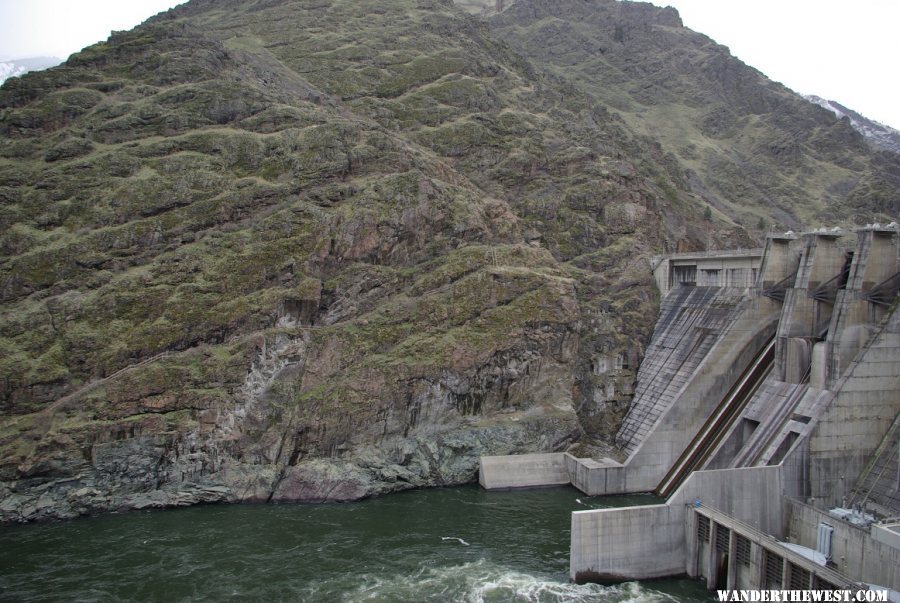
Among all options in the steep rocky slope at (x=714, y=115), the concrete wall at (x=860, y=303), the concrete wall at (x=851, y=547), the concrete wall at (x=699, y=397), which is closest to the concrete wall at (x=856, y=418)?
the concrete wall at (x=860, y=303)

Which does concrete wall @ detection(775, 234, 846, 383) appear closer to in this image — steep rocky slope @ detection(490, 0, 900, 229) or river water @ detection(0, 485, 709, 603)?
river water @ detection(0, 485, 709, 603)

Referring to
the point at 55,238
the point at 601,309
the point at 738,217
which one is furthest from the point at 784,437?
the point at 738,217

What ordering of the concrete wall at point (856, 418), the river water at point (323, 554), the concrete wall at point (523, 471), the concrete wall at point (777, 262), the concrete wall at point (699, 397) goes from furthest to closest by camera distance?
the concrete wall at point (777, 262) < the concrete wall at point (523, 471) < the concrete wall at point (699, 397) < the concrete wall at point (856, 418) < the river water at point (323, 554)

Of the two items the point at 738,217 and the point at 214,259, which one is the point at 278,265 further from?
the point at 738,217

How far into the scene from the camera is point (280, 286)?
5225 cm

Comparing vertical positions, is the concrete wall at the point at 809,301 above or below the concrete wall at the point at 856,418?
above

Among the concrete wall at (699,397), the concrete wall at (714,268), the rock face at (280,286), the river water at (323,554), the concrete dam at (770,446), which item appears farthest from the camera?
the concrete wall at (714,268)

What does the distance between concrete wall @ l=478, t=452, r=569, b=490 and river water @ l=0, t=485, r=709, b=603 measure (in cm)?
196

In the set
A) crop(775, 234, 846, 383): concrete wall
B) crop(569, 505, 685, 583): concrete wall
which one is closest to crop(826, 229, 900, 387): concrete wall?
crop(775, 234, 846, 383): concrete wall

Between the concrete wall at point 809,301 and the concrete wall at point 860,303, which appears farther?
the concrete wall at point 809,301

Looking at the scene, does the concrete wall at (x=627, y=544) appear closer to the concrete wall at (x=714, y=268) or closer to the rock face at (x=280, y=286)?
the rock face at (x=280, y=286)

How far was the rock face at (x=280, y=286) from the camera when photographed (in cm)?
4450

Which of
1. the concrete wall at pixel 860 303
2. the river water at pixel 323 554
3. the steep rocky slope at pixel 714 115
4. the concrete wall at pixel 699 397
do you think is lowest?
the river water at pixel 323 554

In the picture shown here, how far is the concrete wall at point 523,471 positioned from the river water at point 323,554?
196 cm
